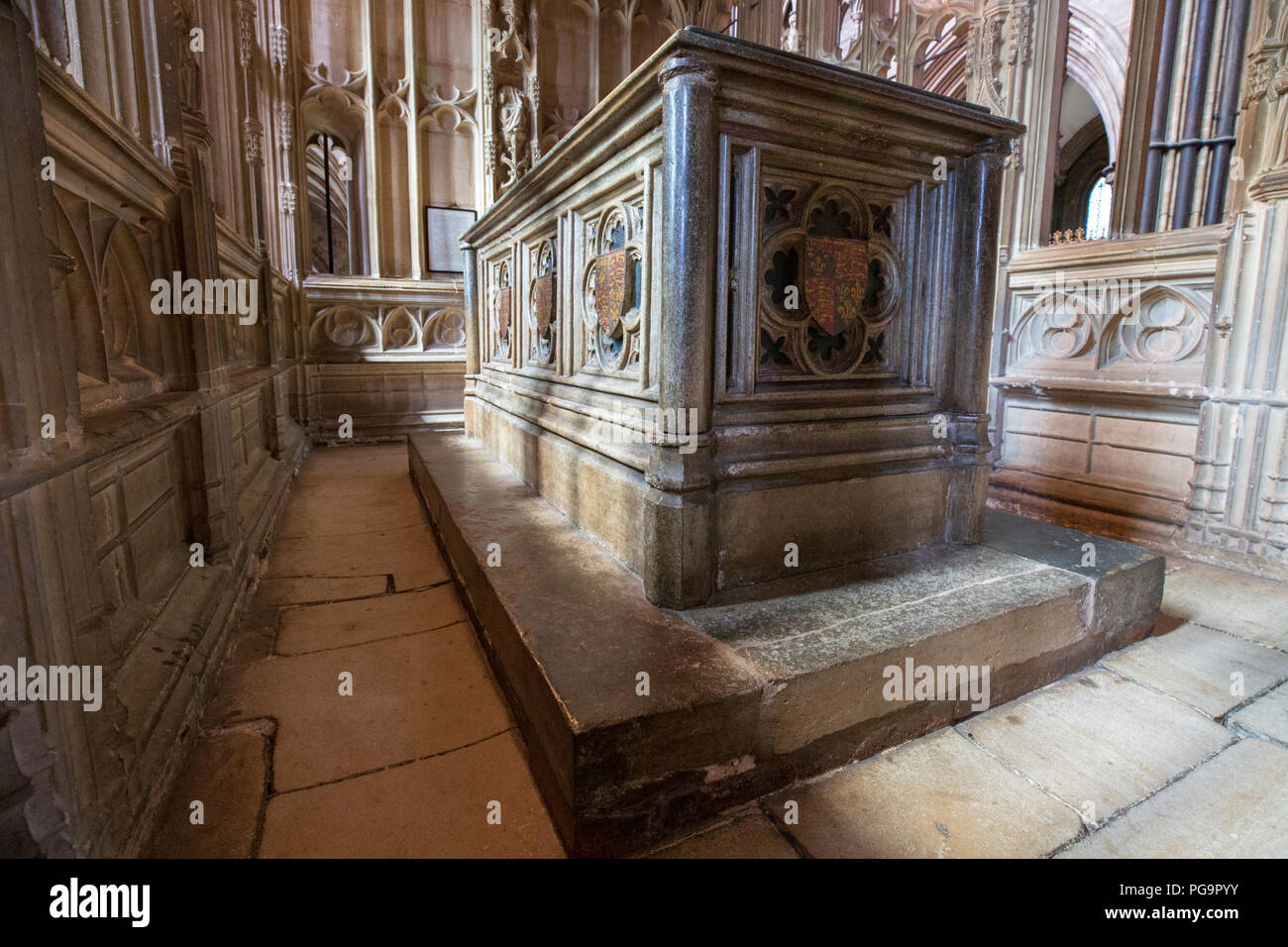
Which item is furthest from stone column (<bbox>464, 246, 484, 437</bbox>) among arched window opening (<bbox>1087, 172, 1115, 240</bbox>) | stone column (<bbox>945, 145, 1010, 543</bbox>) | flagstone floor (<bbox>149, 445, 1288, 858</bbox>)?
arched window opening (<bbox>1087, 172, 1115, 240</bbox>)

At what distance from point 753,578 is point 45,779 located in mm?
1705

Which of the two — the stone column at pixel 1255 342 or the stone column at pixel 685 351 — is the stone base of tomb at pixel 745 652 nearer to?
the stone column at pixel 685 351

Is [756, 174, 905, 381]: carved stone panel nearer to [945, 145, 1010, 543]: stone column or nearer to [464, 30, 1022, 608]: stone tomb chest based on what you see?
[464, 30, 1022, 608]: stone tomb chest

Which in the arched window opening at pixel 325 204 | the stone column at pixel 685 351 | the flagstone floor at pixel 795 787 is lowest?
the flagstone floor at pixel 795 787

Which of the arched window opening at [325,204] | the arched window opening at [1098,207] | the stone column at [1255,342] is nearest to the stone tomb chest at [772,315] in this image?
the stone column at [1255,342]

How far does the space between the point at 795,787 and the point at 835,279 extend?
5.16 feet

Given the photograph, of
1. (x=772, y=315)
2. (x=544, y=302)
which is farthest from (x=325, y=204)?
(x=772, y=315)

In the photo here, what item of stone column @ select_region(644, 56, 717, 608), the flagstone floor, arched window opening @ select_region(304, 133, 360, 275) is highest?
arched window opening @ select_region(304, 133, 360, 275)

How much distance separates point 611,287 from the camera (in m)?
2.43

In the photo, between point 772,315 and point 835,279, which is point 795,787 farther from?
point 835,279

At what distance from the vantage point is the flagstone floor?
56.2 inches

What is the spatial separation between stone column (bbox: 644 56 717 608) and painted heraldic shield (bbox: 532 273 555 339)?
1355mm

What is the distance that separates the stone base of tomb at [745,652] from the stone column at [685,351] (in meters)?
0.16

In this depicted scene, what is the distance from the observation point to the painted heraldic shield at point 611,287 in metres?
2.32
